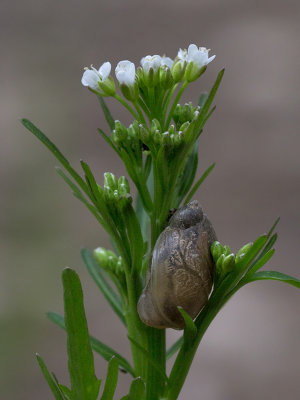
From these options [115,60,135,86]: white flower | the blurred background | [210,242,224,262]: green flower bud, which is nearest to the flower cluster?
[115,60,135,86]: white flower

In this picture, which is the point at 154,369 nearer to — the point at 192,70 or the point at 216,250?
the point at 216,250

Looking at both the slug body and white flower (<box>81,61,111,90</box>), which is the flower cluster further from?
the slug body

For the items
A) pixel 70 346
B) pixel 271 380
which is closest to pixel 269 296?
pixel 271 380

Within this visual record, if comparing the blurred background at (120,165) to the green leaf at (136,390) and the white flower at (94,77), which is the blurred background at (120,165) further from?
the white flower at (94,77)

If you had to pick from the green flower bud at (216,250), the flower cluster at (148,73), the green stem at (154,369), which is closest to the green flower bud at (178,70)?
the flower cluster at (148,73)

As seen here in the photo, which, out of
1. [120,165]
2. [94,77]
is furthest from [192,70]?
[120,165]
